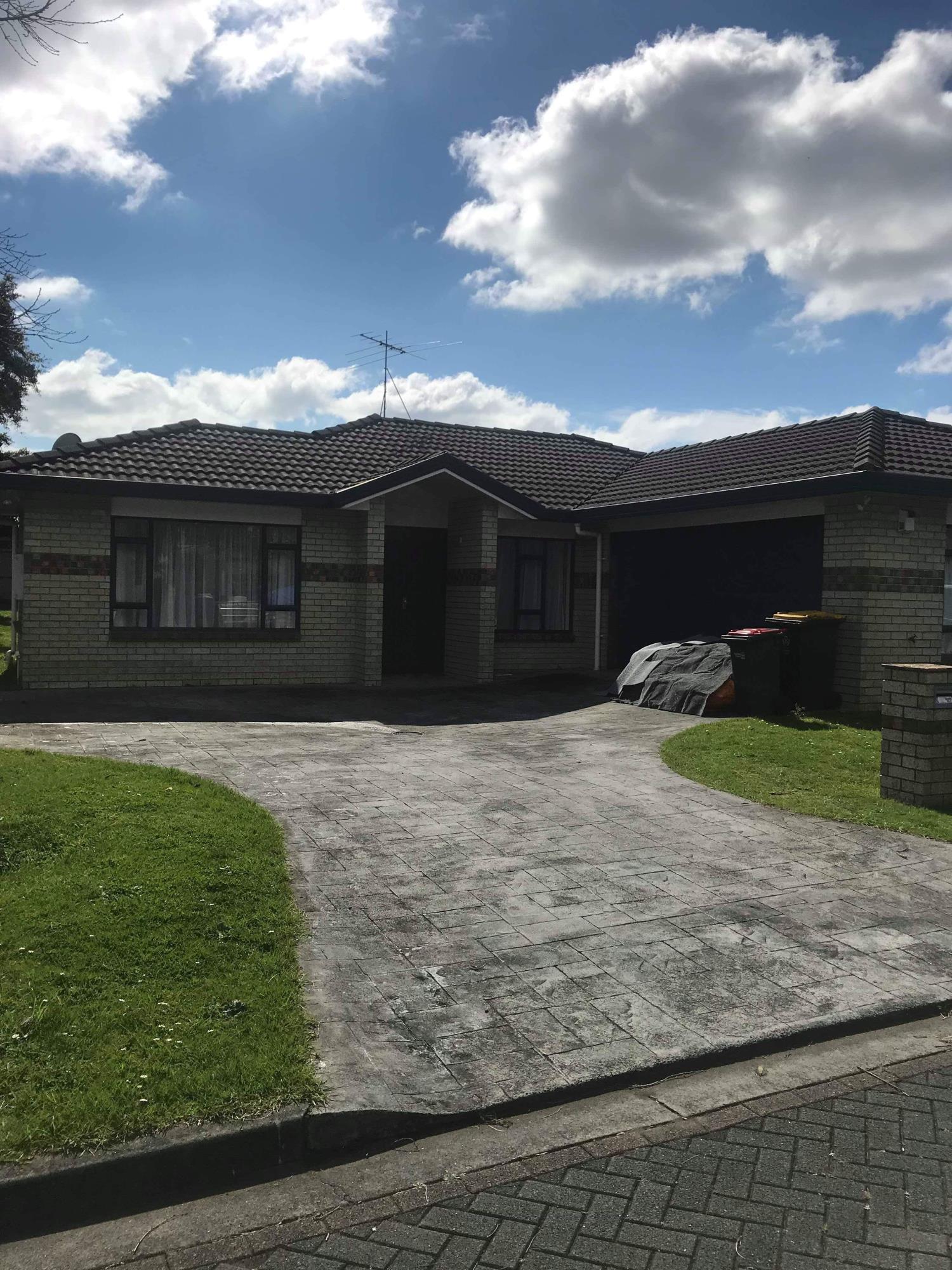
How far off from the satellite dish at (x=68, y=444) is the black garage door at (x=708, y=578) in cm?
933

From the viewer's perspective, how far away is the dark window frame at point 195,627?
15.8 m

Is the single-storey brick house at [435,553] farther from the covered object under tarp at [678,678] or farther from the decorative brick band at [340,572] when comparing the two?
the covered object under tarp at [678,678]

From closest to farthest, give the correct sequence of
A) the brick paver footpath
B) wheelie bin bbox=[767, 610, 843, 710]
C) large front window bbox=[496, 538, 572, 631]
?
the brick paver footpath < wheelie bin bbox=[767, 610, 843, 710] < large front window bbox=[496, 538, 572, 631]

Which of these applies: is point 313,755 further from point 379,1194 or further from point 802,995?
point 379,1194

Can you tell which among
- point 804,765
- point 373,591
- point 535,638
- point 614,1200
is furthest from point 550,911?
point 535,638

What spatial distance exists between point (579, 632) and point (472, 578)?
2.88 metres

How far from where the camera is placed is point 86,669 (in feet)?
51.1

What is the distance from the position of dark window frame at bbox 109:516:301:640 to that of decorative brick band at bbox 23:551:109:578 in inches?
6.0

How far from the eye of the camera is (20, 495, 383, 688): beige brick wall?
1523 centimetres

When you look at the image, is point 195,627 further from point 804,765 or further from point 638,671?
point 804,765

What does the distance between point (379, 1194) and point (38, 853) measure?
3529mm

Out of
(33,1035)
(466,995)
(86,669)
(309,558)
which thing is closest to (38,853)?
(33,1035)

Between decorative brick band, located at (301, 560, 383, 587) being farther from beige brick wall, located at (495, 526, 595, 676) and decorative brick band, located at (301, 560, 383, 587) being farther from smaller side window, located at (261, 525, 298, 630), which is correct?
beige brick wall, located at (495, 526, 595, 676)

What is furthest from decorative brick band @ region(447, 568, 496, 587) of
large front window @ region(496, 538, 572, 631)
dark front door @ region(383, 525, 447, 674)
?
large front window @ region(496, 538, 572, 631)
